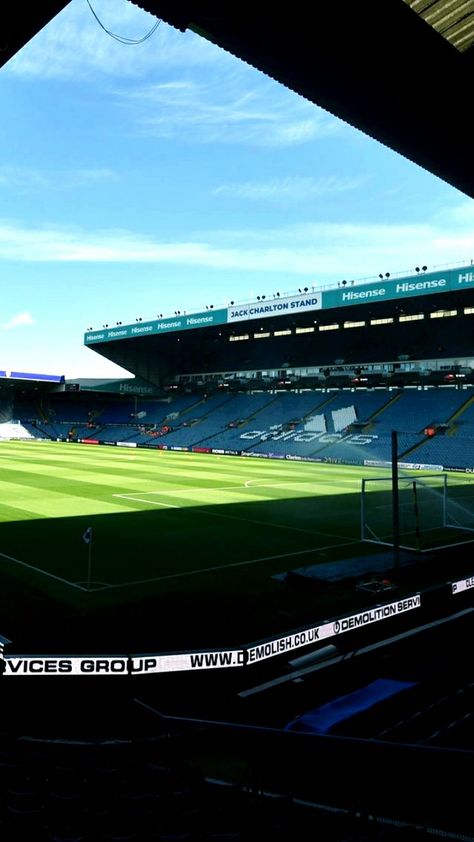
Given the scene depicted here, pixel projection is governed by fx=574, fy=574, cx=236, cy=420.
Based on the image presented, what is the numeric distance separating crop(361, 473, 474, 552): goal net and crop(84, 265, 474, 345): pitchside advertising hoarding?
1746 cm

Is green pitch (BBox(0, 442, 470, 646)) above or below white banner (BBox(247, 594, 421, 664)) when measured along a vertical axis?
below

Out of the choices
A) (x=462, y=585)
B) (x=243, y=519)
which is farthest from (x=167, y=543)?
(x=462, y=585)

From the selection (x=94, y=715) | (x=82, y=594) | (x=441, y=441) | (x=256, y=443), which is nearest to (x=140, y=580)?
(x=82, y=594)

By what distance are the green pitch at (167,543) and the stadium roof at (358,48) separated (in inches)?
324

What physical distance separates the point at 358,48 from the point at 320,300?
152ft

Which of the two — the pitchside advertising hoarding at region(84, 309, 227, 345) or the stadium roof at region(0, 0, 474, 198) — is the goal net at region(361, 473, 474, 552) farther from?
the pitchside advertising hoarding at region(84, 309, 227, 345)

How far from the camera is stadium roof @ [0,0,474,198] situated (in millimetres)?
5949

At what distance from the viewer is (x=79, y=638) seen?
8977 mm

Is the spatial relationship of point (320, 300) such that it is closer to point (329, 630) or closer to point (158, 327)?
point (158, 327)

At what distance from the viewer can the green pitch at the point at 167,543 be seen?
38.7 ft

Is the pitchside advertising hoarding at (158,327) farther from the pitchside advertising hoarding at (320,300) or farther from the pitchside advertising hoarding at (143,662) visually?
the pitchside advertising hoarding at (143,662)

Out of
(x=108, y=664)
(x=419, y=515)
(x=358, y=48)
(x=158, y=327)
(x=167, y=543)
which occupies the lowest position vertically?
(x=419, y=515)

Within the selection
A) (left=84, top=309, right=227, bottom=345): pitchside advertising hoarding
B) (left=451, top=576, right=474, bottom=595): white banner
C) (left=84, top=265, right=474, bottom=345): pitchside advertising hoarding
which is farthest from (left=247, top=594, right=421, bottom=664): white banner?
(left=84, top=309, right=227, bottom=345): pitchside advertising hoarding

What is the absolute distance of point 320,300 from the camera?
5203 cm
